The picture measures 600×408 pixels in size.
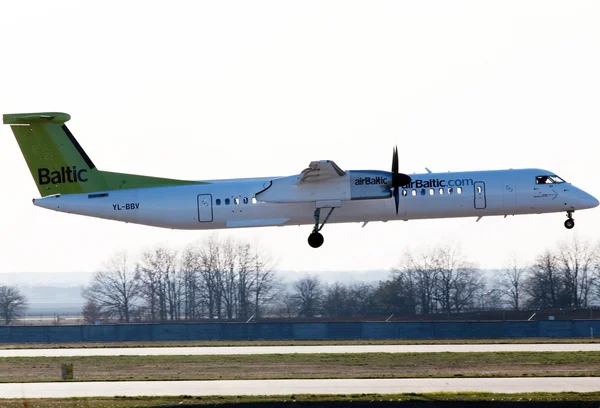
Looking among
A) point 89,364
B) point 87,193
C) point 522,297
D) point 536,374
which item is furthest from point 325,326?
point 522,297

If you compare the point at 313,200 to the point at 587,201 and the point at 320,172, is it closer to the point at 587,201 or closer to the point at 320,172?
the point at 320,172

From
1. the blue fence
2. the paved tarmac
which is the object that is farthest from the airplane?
the blue fence

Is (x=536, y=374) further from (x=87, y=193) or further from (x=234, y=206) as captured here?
(x=87, y=193)

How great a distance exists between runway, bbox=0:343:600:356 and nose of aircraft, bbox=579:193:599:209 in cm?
1267

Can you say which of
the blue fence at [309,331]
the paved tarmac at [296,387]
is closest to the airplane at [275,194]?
the paved tarmac at [296,387]

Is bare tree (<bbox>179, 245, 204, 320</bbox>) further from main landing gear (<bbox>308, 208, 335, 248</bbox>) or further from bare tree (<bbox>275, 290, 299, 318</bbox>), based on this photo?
main landing gear (<bbox>308, 208, 335, 248</bbox>)

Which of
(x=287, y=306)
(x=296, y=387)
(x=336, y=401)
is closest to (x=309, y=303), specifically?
(x=287, y=306)

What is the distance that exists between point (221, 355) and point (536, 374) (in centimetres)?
1859

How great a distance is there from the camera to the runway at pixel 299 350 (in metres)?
52.5

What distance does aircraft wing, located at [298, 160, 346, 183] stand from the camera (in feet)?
124

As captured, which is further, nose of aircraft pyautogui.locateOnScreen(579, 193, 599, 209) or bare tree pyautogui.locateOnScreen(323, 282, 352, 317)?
bare tree pyautogui.locateOnScreen(323, 282, 352, 317)

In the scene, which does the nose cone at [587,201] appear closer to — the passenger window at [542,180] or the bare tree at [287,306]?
the passenger window at [542,180]

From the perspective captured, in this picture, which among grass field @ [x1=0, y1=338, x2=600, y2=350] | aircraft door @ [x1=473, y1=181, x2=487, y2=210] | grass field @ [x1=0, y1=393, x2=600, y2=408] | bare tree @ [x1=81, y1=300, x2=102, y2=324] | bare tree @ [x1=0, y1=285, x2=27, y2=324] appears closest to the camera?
grass field @ [x1=0, y1=393, x2=600, y2=408]

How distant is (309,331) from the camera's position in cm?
6312
